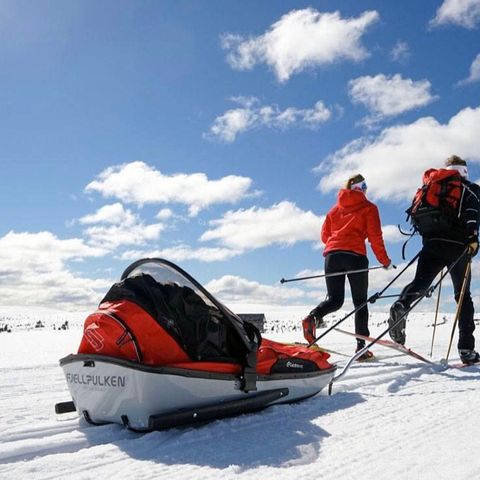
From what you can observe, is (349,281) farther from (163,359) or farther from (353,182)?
(163,359)

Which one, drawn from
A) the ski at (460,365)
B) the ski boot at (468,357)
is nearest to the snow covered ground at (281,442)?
the ski at (460,365)

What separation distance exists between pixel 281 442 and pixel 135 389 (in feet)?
2.67

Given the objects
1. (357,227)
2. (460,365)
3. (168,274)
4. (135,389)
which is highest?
(357,227)

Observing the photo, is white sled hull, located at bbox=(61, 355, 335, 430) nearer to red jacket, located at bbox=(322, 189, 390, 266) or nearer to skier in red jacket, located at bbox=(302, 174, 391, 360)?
skier in red jacket, located at bbox=(302, 174, 391, 360)

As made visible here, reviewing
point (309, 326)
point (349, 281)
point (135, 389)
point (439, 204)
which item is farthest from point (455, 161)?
point (135, 389)

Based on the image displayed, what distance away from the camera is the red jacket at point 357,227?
6.02 meters

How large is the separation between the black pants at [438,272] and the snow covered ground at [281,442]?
1530 mm

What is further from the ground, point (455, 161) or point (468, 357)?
point (455, 161)

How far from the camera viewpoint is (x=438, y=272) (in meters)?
5.32

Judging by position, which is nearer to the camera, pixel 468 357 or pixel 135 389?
pixel 135 389

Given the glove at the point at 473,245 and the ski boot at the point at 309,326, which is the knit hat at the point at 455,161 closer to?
the glove at the point at 473,245

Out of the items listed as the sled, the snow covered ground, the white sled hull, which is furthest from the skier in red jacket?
the white sled hull

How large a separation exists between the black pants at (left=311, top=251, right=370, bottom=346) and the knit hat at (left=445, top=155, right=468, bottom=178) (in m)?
1.50

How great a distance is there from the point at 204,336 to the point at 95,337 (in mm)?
636
